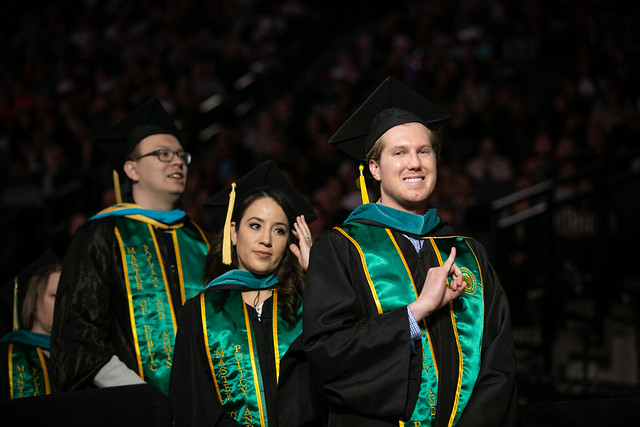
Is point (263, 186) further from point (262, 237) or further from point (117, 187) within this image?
point (117, 187)

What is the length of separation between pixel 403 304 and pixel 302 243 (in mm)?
683

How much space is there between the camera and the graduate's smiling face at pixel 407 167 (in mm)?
2598

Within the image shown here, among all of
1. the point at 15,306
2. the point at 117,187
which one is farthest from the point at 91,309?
the point at 15,306

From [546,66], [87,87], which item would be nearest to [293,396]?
[546,66]

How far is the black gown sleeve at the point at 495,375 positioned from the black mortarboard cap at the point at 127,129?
1.94 meters

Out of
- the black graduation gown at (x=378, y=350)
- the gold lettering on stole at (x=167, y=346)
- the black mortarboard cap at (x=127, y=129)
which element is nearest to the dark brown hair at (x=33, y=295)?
the black mortarboard cap at (x=127, y=129)

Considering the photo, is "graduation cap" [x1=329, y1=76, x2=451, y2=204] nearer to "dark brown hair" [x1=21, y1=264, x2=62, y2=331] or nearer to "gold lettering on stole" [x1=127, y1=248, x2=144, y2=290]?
"gold lettering on stole" [x1=127, y1=248, x2=144, y2=290]

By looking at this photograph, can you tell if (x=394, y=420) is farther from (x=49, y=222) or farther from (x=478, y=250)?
(x=49, y=222)

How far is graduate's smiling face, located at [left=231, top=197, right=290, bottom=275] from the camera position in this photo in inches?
119

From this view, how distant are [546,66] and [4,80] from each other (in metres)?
8.17

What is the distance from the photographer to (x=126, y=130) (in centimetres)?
377

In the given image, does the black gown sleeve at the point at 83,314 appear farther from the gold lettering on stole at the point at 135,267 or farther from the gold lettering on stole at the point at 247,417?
the gold lettering on stole at the point at 247,417

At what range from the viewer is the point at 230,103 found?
1075 centimetres

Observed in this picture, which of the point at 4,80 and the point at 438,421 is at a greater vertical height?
the point at 4,80
